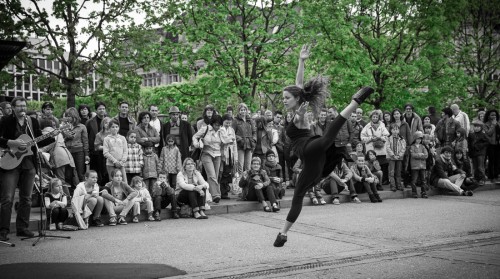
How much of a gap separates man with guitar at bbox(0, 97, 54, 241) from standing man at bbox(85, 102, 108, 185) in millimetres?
3761

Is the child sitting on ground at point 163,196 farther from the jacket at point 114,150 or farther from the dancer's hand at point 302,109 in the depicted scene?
the dancer's hand at point 302,109

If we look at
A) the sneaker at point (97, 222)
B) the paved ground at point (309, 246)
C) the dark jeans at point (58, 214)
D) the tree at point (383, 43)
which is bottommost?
the paved ground at point (309, 246)

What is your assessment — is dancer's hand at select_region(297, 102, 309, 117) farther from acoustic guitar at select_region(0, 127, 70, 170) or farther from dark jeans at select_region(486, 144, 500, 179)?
dark jeans at select_region(486, 144, 500, 179)

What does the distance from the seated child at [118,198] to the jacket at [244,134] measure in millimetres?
3692

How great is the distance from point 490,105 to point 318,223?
20.7 metres

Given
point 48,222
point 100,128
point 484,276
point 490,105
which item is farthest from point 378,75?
point 484,276

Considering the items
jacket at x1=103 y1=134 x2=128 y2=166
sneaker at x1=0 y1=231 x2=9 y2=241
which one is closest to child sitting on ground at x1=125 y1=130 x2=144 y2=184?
jacket at x1=103 y1=134 x2=128 y2=166

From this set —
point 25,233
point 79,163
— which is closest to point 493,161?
point 79,163

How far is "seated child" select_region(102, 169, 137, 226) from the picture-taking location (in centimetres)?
1086

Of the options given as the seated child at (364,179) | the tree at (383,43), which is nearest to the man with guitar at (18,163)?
the seated child at (364,179)

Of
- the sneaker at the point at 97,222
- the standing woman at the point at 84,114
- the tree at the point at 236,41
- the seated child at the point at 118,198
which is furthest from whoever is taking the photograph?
the tree at the point at 236,41

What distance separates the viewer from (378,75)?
76.7 ft

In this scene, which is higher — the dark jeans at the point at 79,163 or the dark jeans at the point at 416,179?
the dark jeans at the point at 79,163

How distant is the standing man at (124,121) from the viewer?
523 inches
